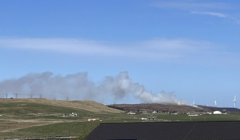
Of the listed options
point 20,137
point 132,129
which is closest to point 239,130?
point 132,129

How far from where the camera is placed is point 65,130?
13638 centimetres

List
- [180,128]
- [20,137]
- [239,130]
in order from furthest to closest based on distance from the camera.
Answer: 1. [20,137]
2. [180,128]
3. [239,130]

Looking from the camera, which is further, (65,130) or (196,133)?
(65,130)

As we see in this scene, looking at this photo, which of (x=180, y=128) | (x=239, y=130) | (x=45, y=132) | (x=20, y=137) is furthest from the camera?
(x=45, y=132)

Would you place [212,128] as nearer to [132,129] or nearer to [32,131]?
[132,129]

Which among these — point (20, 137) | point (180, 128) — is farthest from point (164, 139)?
point (20, 137)

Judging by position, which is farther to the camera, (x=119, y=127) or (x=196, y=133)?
(x=119, y=127)

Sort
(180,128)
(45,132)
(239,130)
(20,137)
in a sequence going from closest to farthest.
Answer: (239,130) → (180,128) → (20,137) → (45,132)

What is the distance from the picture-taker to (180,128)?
8019 centimetres

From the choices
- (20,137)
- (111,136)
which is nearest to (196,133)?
(111,136)

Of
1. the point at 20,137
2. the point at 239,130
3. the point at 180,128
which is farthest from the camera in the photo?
the point at 20,137

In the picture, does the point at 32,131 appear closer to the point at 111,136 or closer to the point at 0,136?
the point at 0,136

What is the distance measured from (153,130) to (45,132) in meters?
57.0

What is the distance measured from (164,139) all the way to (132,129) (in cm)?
826
